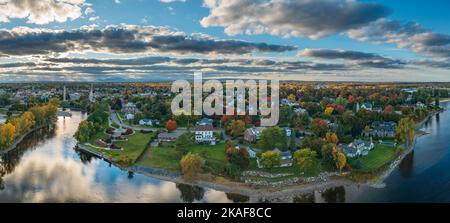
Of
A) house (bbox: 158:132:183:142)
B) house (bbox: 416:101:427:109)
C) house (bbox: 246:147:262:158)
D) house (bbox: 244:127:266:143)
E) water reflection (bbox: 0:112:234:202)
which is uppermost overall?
house (bbox: 416:101:427:109)

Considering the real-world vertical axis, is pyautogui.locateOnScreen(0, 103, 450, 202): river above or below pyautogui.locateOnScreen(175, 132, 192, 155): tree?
below

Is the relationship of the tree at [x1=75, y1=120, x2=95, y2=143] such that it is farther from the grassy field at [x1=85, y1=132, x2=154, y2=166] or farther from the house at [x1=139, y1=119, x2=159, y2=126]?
the house at [x1=139, y1=119, x2=159, y2=126]

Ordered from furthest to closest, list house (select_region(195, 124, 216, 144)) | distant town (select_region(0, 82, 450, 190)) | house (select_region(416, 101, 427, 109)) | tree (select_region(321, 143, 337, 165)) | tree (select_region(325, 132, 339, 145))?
house (select_region(416, 101, 427, 109))
house (select_region(195, 124, 216, 144))
tree (select_region(325, 132, 339, 145))
tree (select_region(321, 143, 337, 165))
distant town (select_region(0, 82, 450, 190))

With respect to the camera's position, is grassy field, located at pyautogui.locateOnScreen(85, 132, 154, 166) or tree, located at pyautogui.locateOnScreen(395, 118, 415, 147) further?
tree, located at pyautogui.locateOnScreen(395, 118, 415, 147)

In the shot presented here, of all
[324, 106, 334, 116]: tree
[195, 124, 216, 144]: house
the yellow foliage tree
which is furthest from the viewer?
the yellow foliage tree

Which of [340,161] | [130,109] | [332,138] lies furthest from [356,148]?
[130,109]

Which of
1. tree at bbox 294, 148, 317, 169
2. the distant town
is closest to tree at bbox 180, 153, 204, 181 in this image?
the distant town

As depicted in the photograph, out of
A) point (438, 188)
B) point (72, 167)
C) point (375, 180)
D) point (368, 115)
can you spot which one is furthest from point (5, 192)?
point (368, 115)

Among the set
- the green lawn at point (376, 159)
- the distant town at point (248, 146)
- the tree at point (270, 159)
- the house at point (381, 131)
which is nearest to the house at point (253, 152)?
the distant town at point (248, 146)

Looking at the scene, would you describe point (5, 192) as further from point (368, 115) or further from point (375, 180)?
point (368, 115)
